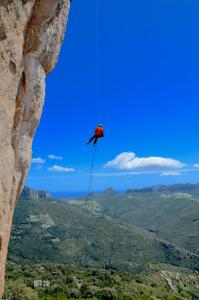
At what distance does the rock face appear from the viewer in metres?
12.1

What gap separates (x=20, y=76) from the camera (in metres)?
13.6

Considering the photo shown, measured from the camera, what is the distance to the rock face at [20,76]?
12086 millimetres

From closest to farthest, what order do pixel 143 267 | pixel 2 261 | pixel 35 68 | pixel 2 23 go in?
pixel 2 23 < pixel 2 261 < pixel 35 68 < pixel 143 267

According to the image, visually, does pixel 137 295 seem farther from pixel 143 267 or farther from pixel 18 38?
pixel 143 267

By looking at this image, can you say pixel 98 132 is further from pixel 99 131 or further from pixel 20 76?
pixel 20 76

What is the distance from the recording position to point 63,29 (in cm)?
1633

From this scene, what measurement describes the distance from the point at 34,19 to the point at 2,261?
29.7ft

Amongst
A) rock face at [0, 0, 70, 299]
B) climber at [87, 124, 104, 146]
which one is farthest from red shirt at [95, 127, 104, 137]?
rock face at [0, 0, 70, 299]

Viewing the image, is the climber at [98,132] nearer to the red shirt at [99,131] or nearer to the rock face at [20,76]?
the red shirt at [99,131]

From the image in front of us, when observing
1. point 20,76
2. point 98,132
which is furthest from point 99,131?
point 20,76

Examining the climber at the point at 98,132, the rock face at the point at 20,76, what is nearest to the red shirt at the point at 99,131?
the climber at the point at 98,132

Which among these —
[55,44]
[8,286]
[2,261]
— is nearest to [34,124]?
[55,44]

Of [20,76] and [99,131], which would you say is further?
[99,131]

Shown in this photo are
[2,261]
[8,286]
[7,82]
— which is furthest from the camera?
[8,286]
